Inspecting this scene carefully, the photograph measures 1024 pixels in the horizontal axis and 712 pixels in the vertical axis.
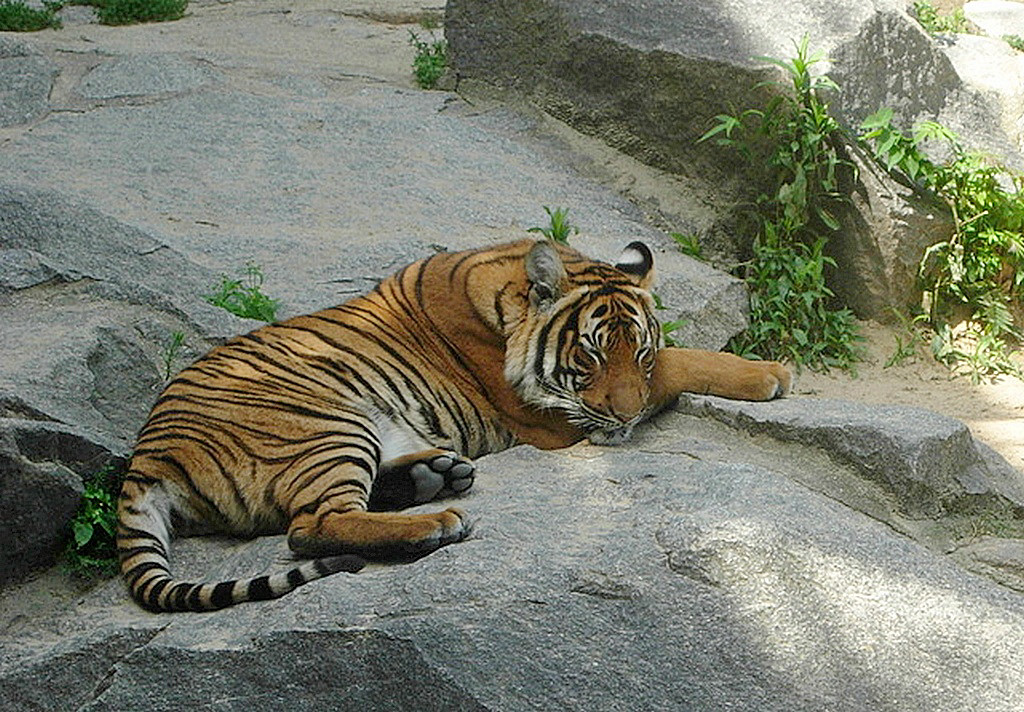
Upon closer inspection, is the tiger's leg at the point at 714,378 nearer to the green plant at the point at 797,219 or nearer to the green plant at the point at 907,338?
the green plant at the point at 797,219

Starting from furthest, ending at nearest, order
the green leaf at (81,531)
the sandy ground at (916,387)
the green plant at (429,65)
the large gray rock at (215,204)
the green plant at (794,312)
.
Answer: the green plant at (429,65), the green plant at (794,312), the sandy ground at (916,387), the large gray rock at (215,204), the green leaf at (81,531)

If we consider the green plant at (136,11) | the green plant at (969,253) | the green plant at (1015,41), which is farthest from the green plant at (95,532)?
the green plant at (1015,41)

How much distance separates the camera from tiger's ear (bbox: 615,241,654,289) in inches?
184

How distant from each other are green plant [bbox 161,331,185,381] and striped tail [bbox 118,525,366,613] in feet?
3.90

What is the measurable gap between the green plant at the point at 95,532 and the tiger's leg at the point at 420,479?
2.44ft

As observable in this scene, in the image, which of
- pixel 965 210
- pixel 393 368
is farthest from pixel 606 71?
pixel 393 368

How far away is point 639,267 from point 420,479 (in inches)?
50.9

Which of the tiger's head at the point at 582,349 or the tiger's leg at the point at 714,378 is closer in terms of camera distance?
the tiger's head at the point at 582,349

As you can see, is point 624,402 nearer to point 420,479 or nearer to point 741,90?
point 420,479

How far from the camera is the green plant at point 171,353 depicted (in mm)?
4723

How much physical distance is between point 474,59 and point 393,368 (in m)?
4.25

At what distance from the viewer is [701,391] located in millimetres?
4535

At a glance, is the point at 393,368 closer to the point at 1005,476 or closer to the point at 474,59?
the point at 1005,476

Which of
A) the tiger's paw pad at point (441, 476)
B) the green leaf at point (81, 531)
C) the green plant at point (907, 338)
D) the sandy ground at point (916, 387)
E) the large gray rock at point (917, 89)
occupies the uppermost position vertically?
the large gray rock at point (917, 89)
